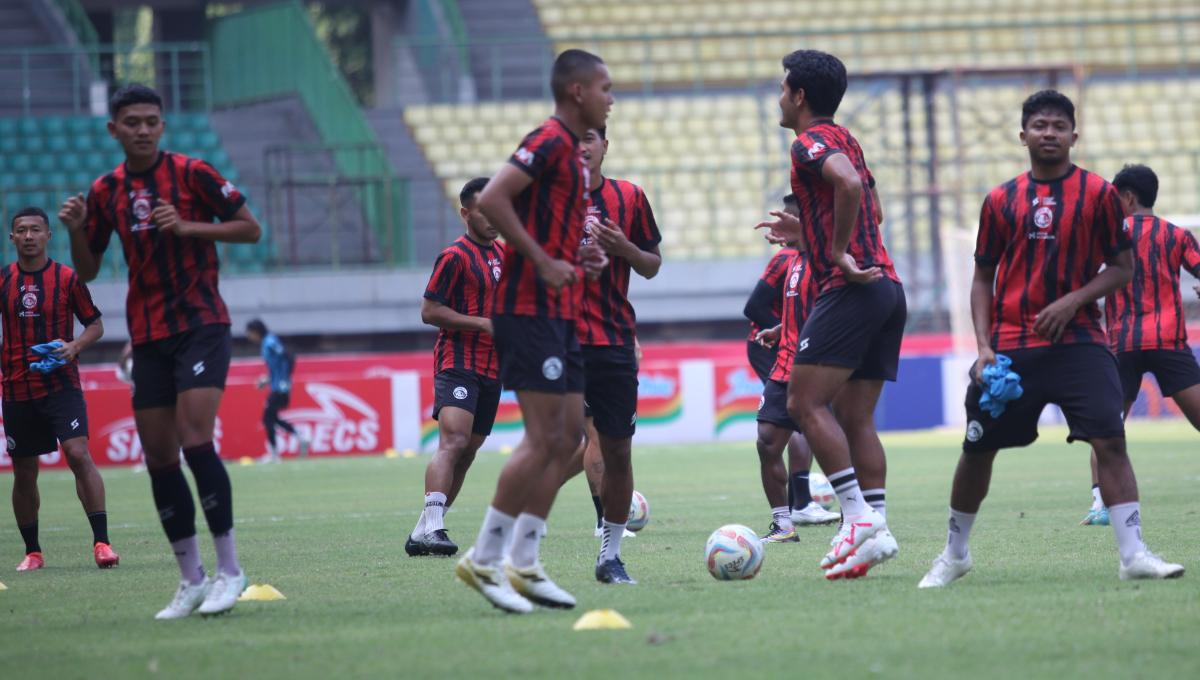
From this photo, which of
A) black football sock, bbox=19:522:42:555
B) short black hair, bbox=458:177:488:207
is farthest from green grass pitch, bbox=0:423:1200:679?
short black hair, bbox=458:177:488:207

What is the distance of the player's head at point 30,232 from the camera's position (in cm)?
934

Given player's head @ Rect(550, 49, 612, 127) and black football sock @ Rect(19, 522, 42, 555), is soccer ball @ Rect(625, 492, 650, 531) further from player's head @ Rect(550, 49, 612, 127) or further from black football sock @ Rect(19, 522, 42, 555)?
player's head @ Rect(550, 49, 612, 127)

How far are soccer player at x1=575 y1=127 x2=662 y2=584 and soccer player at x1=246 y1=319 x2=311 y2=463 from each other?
13586 mm

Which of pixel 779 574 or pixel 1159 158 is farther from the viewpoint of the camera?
pixel 1159 158

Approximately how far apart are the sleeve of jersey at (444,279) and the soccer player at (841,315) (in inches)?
110

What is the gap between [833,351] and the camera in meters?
7.02

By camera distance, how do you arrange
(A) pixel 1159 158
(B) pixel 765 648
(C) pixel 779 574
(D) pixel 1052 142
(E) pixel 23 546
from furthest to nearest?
(A) pixel 1159 158 → (E) pixel 23 546 → (C) pixel 779 574 → (D) pixel 1052 142 → (B) pixel 765 648

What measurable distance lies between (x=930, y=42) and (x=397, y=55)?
33.6 ft

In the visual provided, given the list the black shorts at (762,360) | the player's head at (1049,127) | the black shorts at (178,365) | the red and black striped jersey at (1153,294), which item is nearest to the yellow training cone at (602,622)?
the black shorts at (178,365)

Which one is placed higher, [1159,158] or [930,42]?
[930,42]

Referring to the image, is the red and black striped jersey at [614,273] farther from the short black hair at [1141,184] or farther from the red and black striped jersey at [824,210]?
the short black hair at [1141,184]

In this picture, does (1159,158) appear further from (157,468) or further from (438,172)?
(157,468)

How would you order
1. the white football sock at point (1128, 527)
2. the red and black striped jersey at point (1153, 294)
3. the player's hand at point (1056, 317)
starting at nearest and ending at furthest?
the player's hand at point (1056, 317)
the white football sock at point (1128, 527)
the red and black striped jersey at point (1153, 294)

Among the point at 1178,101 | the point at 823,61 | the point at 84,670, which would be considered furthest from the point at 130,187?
the point at 1178,101
